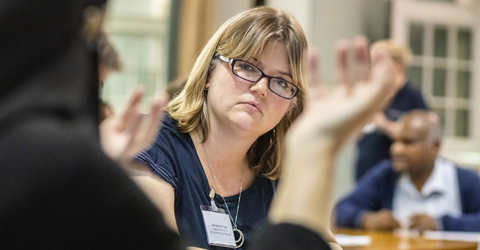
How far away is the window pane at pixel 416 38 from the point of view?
532 centimetres

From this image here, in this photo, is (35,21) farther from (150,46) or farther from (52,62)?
(150,46)

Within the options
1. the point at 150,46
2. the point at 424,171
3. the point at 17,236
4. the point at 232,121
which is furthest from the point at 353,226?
the point at 150,46

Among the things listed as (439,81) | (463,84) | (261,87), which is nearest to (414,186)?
(261,87)

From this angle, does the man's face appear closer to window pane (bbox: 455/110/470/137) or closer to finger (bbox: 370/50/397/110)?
window pane (bbox: 455/110/470/137)

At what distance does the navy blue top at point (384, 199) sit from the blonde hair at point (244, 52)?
179cm

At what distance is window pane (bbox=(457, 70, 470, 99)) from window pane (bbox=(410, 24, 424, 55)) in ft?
1.87

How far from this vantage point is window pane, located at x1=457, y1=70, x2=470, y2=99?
5.52 m

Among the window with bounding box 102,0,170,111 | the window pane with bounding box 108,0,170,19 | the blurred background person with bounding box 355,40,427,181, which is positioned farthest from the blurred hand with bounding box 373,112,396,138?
the window pane with bounding box 108,0,170,19

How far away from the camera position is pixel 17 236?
1.58ft

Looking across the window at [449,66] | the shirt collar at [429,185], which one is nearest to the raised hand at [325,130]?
the shirt collar at [429,185]

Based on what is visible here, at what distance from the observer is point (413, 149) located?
327 centimetres

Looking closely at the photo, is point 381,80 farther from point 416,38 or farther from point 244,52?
point 416,38

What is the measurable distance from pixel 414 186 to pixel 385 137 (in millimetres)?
778

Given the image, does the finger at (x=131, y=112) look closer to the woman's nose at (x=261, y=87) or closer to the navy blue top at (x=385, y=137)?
the woman's nose at (x=261, y=87)
